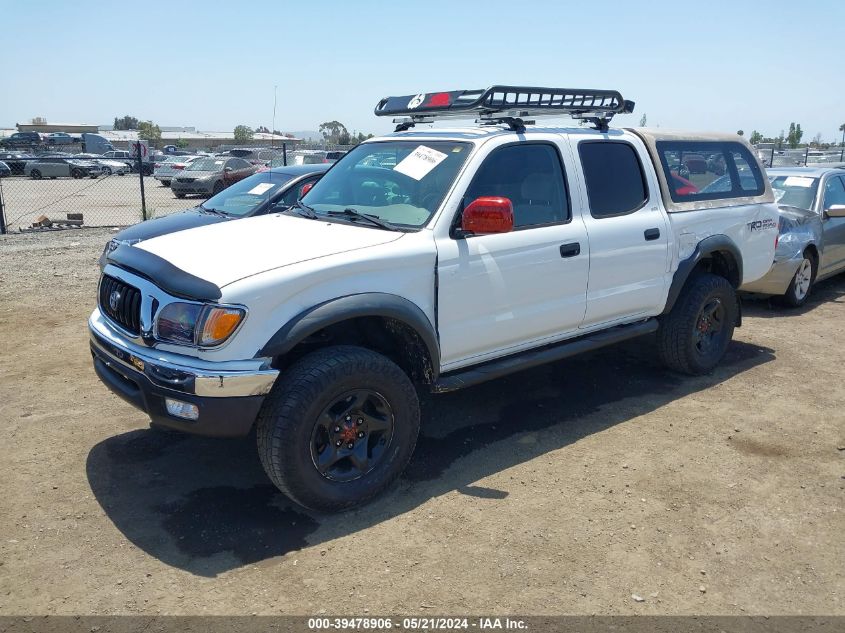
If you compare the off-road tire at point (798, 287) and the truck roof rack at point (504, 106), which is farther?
the off-road tire at point (798, 287)

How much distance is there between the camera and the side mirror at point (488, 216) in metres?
3.89

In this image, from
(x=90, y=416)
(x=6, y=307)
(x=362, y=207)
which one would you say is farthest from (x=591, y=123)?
(x=6, y=307)

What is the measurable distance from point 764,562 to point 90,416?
4223 mm

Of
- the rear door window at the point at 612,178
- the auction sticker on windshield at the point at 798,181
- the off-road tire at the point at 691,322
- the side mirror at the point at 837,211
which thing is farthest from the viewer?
the auction sticker on windshield at the point at 798,181

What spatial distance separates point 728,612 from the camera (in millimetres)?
2984

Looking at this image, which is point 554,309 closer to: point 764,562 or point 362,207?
point 362,207

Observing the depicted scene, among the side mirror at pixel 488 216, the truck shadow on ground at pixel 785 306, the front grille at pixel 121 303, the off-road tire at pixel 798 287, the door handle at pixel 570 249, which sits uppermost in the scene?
the side mirror at pixel 488 216

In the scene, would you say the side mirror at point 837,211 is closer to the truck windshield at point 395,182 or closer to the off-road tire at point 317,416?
the truck windshield at point 395,182

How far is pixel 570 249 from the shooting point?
4.53 meters

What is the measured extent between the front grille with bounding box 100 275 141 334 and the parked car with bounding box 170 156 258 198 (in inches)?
752

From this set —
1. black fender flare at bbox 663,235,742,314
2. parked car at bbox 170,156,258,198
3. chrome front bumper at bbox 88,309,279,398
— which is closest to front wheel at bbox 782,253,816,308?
black fender flare at bbox 663,235,742,314

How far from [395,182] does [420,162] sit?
0.20m

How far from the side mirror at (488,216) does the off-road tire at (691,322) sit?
7.40 ft

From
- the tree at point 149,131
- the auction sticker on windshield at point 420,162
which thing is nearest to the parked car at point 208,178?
the auction sticker on windshield at point 420,162
